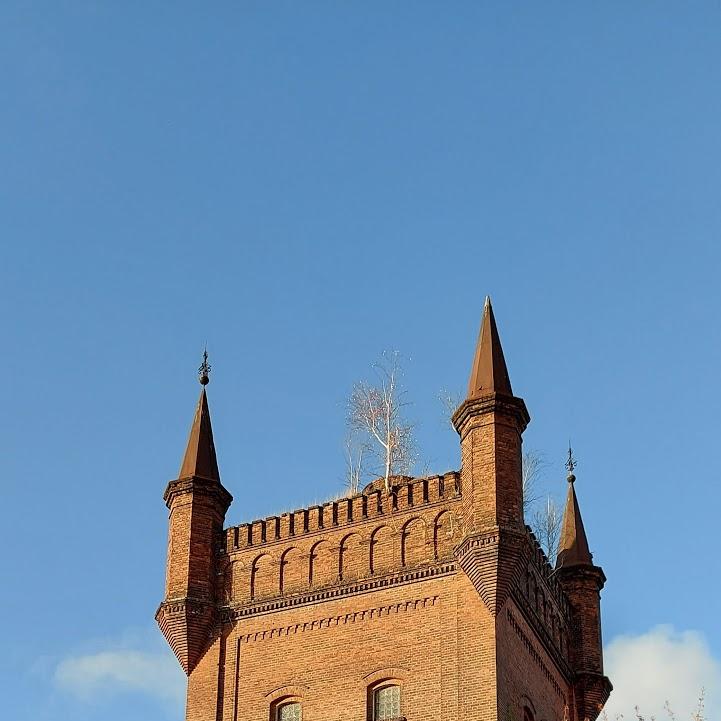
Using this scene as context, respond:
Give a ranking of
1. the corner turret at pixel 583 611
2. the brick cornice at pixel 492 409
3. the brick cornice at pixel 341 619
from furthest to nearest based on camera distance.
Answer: the corner turret at pixel 583 611, the brick cornice at pixel 492 409, the brick cornice at pixel 341 619

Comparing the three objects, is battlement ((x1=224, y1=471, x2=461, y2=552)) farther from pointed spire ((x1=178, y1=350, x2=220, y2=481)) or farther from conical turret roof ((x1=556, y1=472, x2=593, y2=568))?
conical turret roof ((x1=556, y1=472, x2=593, y2=568))

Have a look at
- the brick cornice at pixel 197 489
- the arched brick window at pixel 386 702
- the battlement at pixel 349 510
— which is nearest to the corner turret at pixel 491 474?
the battlement at pixel 349 510

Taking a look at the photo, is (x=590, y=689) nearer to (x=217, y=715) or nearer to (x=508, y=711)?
(x=508, y=711)

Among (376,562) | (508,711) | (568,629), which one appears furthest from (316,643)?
(568,629)

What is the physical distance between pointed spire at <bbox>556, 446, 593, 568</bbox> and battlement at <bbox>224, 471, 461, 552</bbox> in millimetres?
5360

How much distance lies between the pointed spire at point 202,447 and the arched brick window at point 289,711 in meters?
5.32

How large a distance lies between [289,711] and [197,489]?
5237mm

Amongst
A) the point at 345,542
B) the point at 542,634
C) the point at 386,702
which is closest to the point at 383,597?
the point at 345,542

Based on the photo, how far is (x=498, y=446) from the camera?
28812mm

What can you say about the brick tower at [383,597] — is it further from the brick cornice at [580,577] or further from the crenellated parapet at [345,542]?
the brick cornice at [580,577]

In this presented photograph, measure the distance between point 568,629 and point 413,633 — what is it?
630 centimetres

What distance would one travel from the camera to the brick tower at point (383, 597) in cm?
2755

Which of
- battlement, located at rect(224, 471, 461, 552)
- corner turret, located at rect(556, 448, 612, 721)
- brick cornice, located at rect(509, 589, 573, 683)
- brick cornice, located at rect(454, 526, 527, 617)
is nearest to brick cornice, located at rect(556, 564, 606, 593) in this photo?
corner turret, located at rect(556, 448, 612, 721)

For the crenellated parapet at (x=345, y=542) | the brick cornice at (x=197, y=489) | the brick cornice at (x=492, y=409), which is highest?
the brick cornice at (x=492, y=409)
